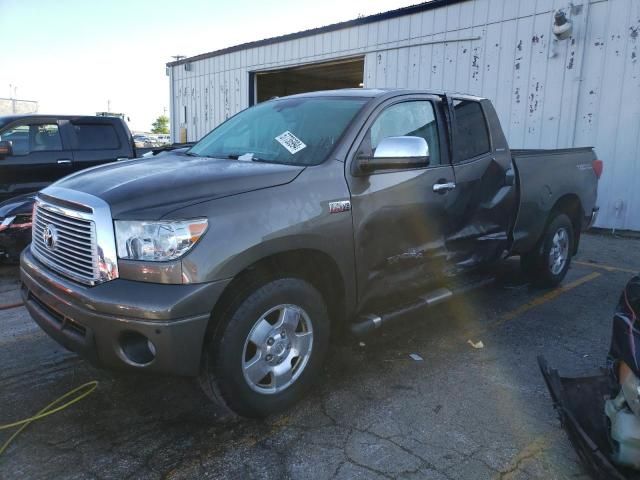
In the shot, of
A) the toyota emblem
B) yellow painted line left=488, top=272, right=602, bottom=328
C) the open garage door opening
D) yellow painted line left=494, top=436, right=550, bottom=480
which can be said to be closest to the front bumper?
the toyota emblem

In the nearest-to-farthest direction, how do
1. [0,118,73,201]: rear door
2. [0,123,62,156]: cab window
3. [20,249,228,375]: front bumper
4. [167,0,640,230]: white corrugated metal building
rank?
1. [20,249,228,375]: front bumper
2. [0,118,73,201]: rear door
3. [0,123,62,156]: cab window
4. [167,0,640,230]: white corrugated metal building

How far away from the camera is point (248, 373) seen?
2.78 meters

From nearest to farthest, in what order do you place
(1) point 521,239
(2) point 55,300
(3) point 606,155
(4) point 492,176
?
(2) point 55,300, (4) point 492,176, (1) point 521,239, (3) point 606,155

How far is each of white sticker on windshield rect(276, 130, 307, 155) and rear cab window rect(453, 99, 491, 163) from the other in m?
1.35

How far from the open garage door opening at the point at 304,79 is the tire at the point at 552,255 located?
11510 mm

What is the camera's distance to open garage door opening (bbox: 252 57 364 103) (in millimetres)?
16844

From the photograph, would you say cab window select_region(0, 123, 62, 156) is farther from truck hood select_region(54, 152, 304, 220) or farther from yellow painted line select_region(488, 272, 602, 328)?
yellow painted line select_region(488, 272, 602, 328)

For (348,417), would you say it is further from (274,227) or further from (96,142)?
(96,142)

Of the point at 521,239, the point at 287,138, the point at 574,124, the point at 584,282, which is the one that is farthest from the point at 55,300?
the point at 574,124

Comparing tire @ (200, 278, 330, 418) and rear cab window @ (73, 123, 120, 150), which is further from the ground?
rear cab window @ (73, 123, 120, 150)

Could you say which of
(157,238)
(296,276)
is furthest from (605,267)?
(157,238)

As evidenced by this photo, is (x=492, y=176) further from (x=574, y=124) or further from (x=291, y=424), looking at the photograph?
(x=574, y=124)

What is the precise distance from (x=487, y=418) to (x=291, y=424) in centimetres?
115

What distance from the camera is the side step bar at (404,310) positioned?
3.34 meters
